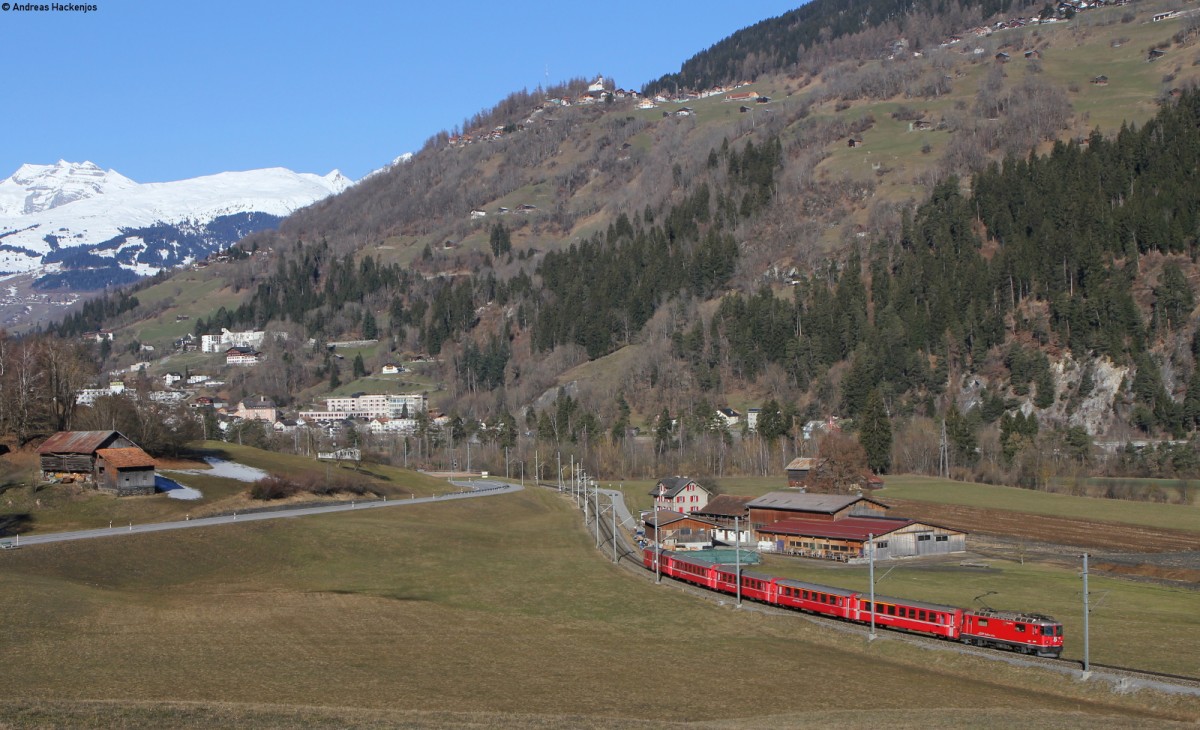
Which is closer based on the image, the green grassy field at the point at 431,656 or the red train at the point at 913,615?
the green grassy field at the point at 431,656

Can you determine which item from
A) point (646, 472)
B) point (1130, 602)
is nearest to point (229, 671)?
point (1130, 602)

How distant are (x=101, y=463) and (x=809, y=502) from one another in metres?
65.8

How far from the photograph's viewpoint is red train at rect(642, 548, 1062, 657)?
56.9 m

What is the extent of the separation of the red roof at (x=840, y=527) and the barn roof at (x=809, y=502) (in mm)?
1590

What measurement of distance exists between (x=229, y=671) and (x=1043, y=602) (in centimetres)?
4980

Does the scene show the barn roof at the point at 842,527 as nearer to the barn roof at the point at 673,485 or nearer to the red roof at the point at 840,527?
the red roof at the point at 840,527

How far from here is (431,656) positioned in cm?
5188

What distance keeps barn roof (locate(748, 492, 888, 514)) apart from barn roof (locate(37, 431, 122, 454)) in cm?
6183

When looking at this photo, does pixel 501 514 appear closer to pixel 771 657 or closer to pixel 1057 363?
pixel 771 657

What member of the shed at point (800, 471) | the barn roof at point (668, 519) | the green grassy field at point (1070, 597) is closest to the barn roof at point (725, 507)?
the barn roof at point (668, 519)

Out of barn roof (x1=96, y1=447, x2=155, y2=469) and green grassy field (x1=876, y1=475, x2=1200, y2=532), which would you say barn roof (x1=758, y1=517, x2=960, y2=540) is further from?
barn roof (x1=96, y1=447, x2=155, y2=469)

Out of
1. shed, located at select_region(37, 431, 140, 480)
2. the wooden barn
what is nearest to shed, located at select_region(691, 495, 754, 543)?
the wooden barn

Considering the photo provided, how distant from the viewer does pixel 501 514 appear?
4742 inches

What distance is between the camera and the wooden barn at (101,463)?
100 metres
